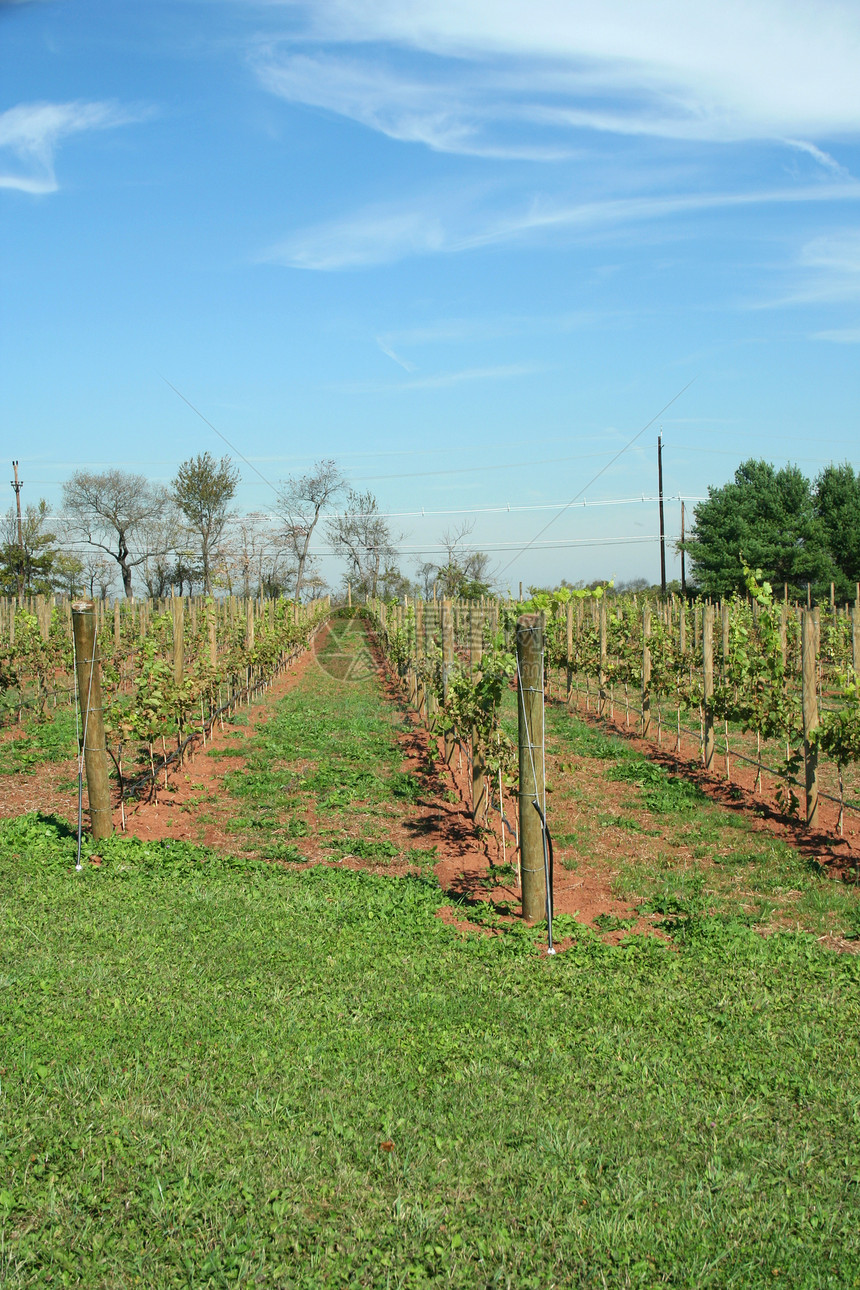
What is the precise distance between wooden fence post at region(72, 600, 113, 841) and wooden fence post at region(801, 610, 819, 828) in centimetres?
602

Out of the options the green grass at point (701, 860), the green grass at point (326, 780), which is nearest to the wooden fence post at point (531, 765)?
the green grass at point (701, 860)

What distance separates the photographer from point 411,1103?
3.35 m

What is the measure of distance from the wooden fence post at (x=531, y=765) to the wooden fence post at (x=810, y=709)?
344cm

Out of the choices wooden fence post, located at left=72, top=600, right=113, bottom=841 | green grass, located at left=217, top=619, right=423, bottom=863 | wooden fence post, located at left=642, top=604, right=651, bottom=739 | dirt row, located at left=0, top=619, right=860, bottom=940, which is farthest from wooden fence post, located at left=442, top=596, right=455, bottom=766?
wooden fence post, located at left=72, top=600, right=113, bottom=841

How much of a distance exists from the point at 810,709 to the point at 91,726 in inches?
244

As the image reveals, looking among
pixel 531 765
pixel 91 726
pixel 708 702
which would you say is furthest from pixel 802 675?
pixel 91 726

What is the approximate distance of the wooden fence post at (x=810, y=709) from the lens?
25.6 ft

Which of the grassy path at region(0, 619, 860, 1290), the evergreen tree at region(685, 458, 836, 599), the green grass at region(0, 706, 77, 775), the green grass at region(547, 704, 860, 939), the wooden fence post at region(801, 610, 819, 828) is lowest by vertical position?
the green grass at region(547, 704, 860, 939)

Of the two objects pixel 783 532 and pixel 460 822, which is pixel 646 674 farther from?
pixel 783 532

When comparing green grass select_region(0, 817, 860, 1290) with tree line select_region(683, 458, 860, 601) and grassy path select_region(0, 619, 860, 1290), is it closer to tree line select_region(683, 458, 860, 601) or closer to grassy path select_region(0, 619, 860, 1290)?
grassy path select_region(0, 619, 860, 1290)

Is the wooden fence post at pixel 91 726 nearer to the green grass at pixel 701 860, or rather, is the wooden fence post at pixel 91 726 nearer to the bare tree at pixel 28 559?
the green grass at pixel 701 860

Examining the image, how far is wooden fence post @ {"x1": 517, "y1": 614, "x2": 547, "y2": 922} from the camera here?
5.52m

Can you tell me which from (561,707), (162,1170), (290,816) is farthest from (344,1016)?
(561,707)

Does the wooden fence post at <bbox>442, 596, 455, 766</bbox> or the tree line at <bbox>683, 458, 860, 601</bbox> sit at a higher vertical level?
the tree line at <bbox>683, 458, 860, 601</bbox>
